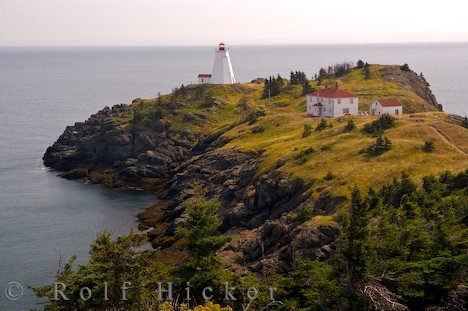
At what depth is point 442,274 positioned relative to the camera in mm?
32094

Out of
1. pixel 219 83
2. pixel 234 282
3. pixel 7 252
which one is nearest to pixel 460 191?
pixel 234 282

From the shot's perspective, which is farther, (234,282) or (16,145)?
(16,145)

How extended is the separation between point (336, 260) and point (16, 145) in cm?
12687

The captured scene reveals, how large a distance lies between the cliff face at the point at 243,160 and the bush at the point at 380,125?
213 centimetres

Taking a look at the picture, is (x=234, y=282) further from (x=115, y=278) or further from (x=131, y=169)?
(x=131, y=169)

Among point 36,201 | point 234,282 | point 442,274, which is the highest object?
point 442,274

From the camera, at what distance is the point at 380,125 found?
85125 millimetres

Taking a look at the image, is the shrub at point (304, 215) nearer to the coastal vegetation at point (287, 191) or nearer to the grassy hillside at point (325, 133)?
the coastal vegetation at point (287, 191)

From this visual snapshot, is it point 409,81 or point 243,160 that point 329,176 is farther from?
point 409,81

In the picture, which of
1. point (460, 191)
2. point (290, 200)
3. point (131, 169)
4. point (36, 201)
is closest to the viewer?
point (460, 191)

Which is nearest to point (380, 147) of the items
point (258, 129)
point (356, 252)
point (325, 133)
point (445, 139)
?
point (445, 139)

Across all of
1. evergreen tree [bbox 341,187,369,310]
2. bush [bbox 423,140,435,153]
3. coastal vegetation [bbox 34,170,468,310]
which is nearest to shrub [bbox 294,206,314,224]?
coastal vegetation [bbox 34,170,468,310]

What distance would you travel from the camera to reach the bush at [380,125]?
276 feet

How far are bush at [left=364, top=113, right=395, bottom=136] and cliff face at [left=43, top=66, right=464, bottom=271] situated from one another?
213 centimetres
